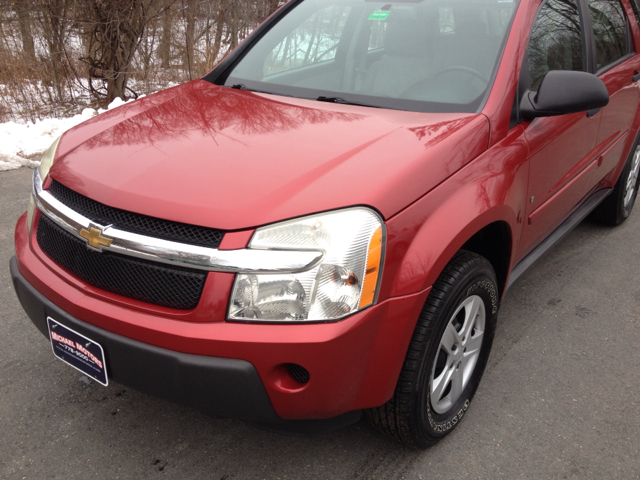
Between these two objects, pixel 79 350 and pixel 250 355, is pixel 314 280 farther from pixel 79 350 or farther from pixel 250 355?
pixel 79 350

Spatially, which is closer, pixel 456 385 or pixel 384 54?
pixel 456 385

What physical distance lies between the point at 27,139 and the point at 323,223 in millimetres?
5151

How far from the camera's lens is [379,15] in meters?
2.90

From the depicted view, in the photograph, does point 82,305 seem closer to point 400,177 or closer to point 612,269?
point 400,177

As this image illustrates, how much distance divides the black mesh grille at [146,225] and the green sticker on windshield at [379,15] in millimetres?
1709

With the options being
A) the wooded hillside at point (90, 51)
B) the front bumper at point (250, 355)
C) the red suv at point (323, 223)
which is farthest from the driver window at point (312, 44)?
the wooded hillside at point (90, 51)

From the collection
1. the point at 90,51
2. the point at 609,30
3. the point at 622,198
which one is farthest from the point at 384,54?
the point at 90,51

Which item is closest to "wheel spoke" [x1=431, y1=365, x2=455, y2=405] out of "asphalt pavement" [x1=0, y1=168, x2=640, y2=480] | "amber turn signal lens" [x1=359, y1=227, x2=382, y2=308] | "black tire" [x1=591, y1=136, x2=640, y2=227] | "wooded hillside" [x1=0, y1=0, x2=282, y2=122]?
"asphalt pavement" [x1=0, y1=168, x2=640, y2=480]

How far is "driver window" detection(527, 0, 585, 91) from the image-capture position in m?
2.62

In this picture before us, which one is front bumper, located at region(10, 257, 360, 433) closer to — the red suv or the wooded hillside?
the red suv

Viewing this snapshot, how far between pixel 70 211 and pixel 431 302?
1.24 meters

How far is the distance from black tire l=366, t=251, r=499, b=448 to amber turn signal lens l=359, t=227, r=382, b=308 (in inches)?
11.5

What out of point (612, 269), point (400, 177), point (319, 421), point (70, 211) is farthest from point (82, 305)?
point (612, 269)

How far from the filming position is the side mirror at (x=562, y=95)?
233 cm
